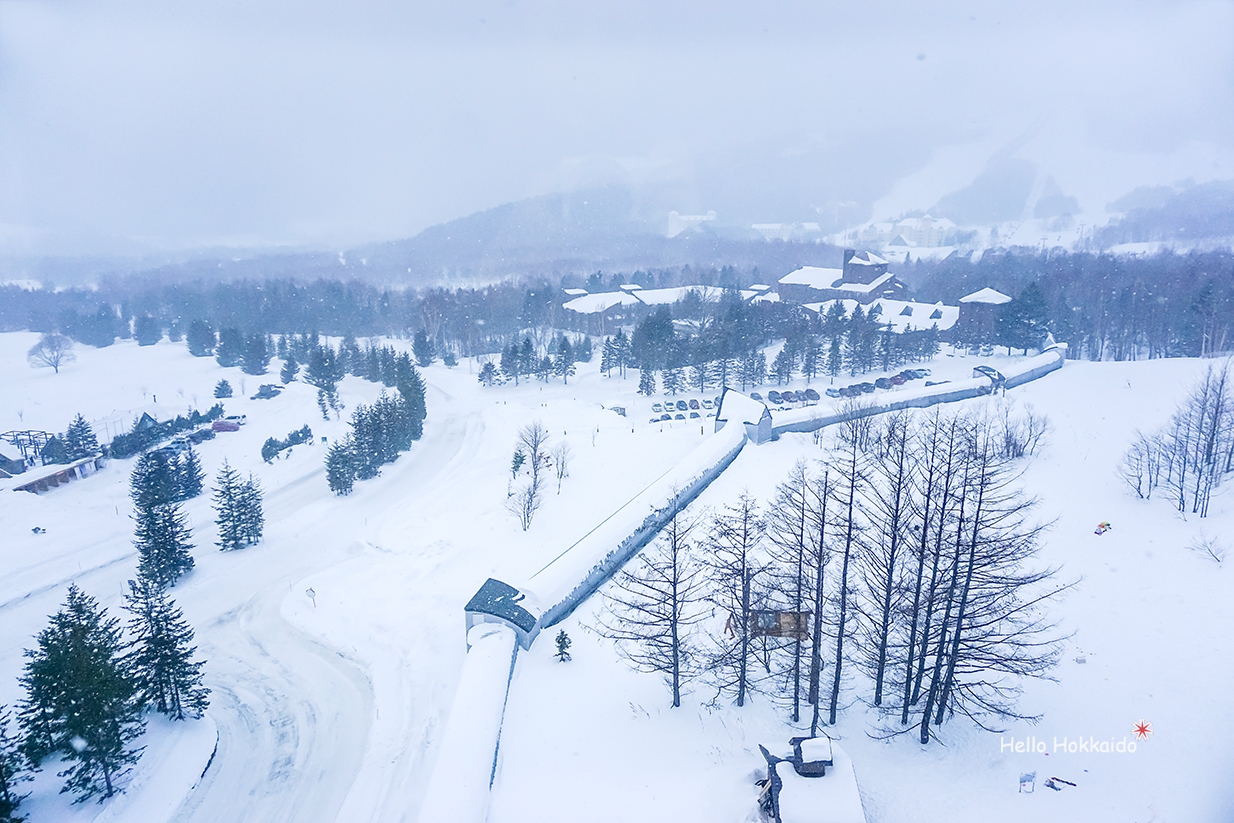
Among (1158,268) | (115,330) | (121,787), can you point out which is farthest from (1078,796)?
(115,330)

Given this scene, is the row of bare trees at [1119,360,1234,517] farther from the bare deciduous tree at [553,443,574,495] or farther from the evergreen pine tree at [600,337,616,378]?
the evergreen pine tree at [600,337,616,378]

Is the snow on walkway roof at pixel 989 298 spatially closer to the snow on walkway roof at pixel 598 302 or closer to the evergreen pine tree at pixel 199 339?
the snow on walkway roof at pixel 598 302

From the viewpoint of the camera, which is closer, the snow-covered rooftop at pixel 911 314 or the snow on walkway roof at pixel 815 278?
the snow-covered rooftop at pixel 911 314

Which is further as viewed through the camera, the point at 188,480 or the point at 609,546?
the point at 188,480

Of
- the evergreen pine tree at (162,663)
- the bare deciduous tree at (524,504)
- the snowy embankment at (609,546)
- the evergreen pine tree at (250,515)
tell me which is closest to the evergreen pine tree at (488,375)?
the bare deciduous tree at (524,504)

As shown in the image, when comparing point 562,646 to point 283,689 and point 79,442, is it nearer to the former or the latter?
point 283,689

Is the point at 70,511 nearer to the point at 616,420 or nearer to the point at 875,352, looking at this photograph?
the point at 616,420

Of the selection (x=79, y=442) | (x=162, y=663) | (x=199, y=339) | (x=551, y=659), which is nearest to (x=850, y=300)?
(x=551, y=659)
